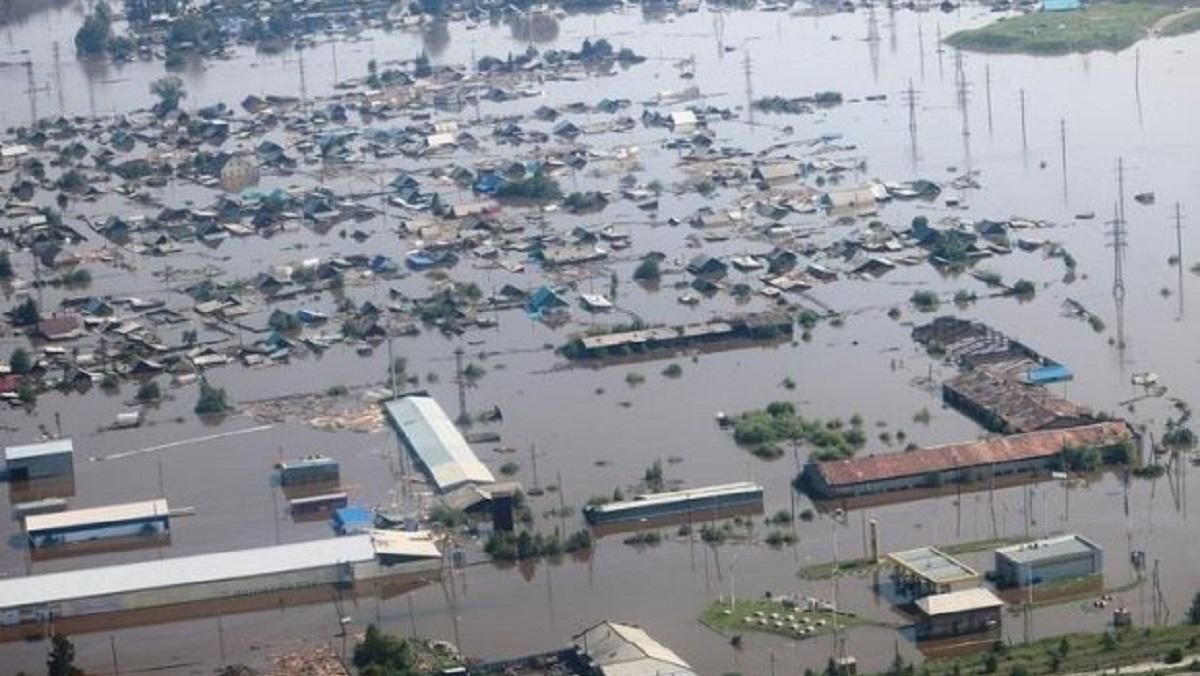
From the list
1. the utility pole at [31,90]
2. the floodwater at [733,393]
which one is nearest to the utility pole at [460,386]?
the floodwater at [733,393]

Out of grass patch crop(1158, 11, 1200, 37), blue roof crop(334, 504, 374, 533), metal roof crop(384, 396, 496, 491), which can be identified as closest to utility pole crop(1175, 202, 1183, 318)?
metal roof crop(384, 396, 496, 491)

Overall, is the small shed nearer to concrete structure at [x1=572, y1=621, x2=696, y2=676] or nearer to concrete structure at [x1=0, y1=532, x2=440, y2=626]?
concrete structure at [x1=0, y1=532, x2=440, y2=626]

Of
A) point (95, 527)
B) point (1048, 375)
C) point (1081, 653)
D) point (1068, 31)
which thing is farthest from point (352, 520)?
point (1068, 31)

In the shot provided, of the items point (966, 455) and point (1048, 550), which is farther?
point (966, 455)

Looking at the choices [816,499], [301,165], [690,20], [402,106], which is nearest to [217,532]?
→ [816,499]

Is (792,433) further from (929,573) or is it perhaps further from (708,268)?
(708,268)

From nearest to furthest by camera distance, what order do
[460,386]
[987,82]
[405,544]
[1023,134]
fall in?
[405,544] < [460,386] < [1023,134] < [987,82]

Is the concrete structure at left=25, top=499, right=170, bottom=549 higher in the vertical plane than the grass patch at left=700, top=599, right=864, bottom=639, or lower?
higher
